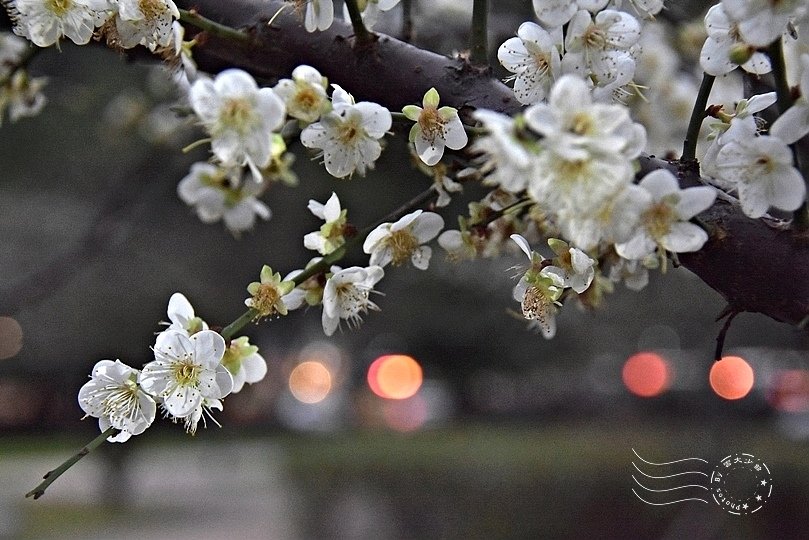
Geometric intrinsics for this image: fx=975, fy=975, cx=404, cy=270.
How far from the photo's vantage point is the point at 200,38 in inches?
44.0

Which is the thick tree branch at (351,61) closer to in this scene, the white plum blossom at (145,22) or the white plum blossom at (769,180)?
the white plum blossom at (145,22)

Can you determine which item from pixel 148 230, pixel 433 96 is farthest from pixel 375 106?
pixel 148 230

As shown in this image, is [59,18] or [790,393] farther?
[790,393]

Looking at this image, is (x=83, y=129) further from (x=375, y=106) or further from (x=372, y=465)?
(x=375, y=106)

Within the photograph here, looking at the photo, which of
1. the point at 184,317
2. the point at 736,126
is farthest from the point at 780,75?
the point at 184,317

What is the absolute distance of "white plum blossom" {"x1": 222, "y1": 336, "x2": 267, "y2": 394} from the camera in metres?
1.12

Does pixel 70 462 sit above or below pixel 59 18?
below

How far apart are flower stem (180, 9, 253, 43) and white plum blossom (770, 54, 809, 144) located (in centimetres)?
58

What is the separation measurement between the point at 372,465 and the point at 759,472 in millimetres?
8597

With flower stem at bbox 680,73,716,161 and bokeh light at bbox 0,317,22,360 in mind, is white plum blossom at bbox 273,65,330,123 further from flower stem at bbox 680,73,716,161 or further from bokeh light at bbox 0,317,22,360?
bokeh light at bbox 0,317,22,360

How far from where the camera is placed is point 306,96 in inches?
37.0

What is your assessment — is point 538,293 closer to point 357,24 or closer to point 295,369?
point 357,24

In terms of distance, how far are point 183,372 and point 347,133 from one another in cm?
30

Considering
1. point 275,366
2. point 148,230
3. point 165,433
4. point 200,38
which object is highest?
point 200,38
